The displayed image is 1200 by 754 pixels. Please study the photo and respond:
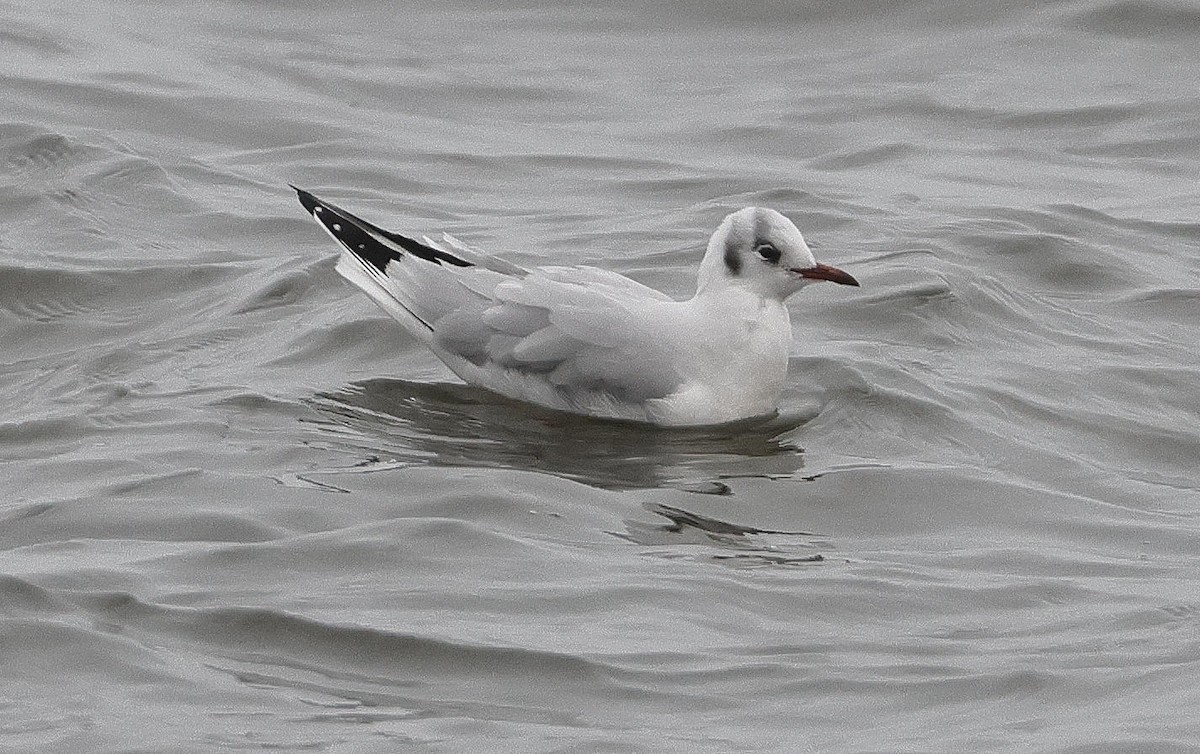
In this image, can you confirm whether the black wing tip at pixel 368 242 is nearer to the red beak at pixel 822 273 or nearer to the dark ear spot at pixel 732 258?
the dark ear spot at pixel 732 258

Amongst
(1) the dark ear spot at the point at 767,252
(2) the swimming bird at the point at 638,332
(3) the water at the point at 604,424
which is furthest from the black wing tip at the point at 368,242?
(1) the dark ear spot at the point at 767,252

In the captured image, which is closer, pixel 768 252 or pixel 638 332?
pixel 638 332

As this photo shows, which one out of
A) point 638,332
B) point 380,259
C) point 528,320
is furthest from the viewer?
point 380,259

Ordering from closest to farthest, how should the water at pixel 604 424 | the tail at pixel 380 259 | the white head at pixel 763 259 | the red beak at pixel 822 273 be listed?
the water at pixel 604 424
the red beak at pixel 822 273
the white head at pixel 763 259
the tail at pixel 380 259

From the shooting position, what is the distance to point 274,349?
8820 millimetres

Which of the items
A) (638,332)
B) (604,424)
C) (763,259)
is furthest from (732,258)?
(604,424)

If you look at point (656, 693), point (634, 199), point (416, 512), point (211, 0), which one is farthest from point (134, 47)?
point (656, 693)

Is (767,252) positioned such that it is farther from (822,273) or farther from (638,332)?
(638,332)

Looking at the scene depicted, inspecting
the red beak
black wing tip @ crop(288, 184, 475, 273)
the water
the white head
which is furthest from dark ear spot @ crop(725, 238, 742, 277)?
black wing tip @ crop(288, 184, 475, 273)

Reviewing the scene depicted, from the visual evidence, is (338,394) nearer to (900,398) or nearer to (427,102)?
(900,398)

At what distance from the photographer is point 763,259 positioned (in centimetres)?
821

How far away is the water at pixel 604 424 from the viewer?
559 cm

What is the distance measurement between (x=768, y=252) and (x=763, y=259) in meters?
0.03

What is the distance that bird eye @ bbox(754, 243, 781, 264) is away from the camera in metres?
8.20
